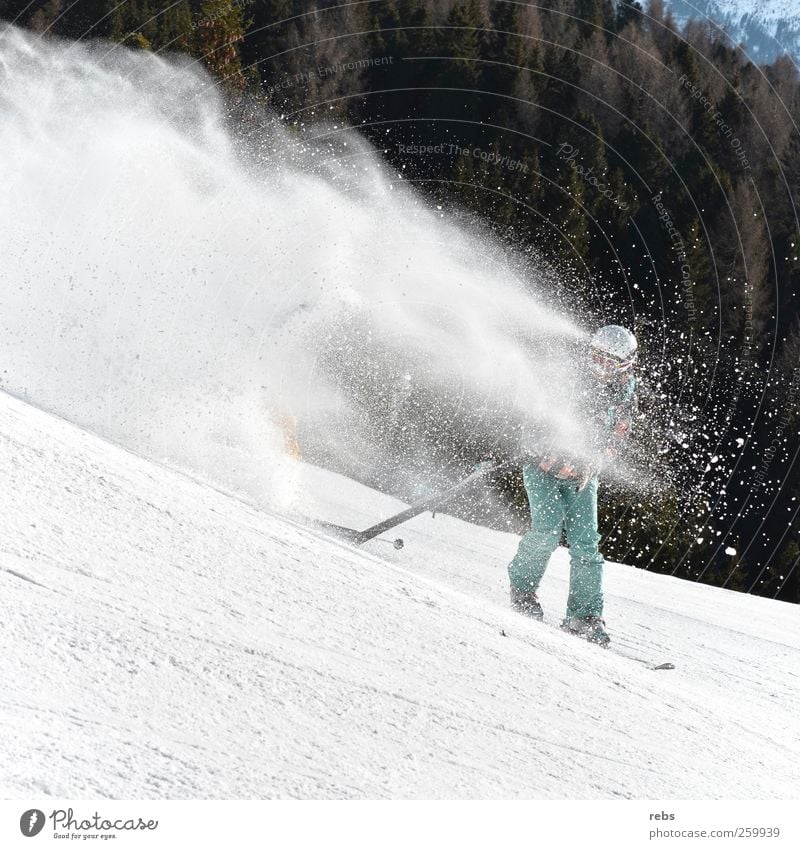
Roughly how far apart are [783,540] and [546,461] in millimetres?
14384

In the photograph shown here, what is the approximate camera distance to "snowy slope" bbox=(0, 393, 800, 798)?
6.59 ft

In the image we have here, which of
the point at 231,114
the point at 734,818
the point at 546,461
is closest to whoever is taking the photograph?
the point at 734,818

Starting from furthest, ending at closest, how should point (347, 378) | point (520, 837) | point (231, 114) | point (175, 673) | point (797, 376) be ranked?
1. point (797, 376)
2. point (231, 114)
3. point (347, 378)
4. point (520, 837)
5. point (175, 673)

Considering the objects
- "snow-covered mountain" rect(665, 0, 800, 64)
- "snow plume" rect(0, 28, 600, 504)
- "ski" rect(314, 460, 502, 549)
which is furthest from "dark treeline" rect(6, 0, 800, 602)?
"ski" rect(314, 460, 502, 549)

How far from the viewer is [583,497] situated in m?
3.76

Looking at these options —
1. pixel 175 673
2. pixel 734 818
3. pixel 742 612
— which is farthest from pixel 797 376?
pixel 175 673

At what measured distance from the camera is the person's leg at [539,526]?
3.75m

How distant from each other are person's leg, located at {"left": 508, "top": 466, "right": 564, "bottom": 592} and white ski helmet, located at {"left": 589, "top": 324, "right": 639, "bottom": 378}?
1.50ft

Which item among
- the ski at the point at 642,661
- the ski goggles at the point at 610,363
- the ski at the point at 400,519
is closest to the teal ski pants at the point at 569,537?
the ski at the point at 642,661

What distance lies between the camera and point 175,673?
2188mm

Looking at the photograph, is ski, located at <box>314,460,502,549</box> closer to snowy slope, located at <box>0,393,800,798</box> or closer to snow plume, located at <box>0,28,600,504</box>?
snow plume, located at <box>0,28,600,504</box>

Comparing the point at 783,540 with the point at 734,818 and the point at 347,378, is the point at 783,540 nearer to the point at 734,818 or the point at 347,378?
the point at 347,378

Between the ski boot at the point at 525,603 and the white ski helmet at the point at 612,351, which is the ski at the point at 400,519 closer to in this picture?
the ski boot at the point at 525,603

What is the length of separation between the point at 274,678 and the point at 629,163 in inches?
578
